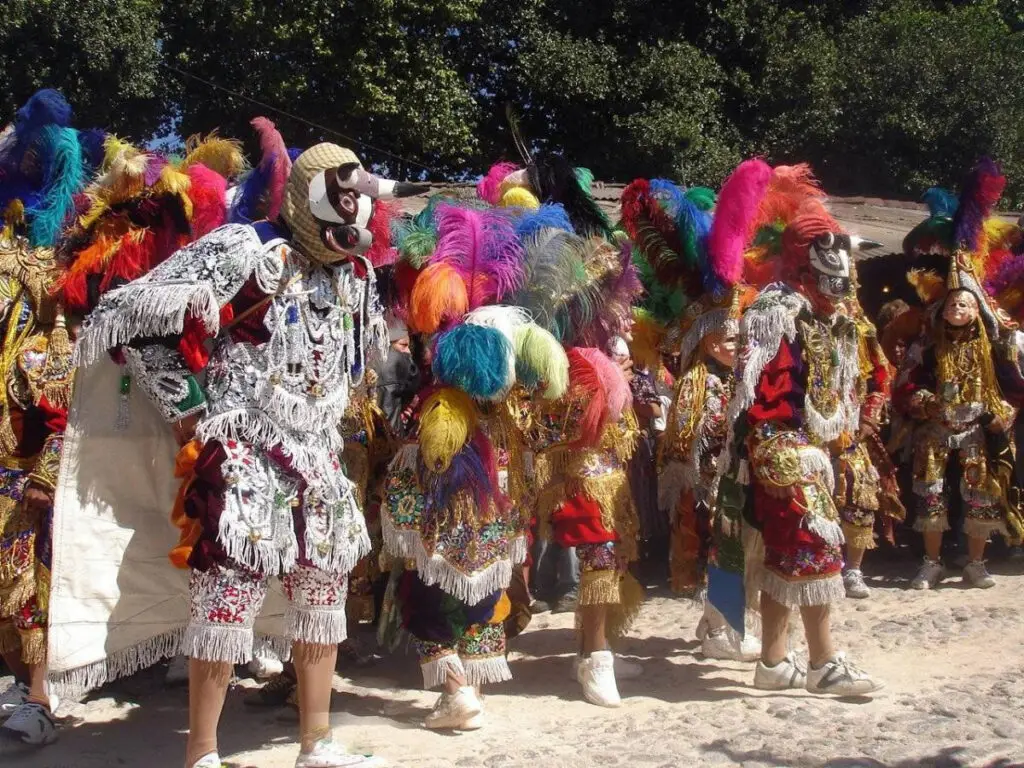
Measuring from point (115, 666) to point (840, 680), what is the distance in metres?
2.70

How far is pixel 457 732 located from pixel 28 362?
2080 mm

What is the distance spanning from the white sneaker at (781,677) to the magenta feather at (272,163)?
2.69m

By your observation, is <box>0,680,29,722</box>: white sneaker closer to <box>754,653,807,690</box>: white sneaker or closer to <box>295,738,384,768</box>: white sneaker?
<box>295,738,384,768</box>: white sneaker

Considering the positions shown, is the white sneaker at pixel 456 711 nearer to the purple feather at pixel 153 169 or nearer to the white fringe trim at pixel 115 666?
the white fringe trim at pixel 115 666

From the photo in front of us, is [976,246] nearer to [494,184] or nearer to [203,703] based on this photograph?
[494,184]

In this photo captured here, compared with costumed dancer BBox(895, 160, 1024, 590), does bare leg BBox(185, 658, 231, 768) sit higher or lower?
lower

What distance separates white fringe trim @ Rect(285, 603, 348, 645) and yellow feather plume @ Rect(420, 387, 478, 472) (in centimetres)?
68

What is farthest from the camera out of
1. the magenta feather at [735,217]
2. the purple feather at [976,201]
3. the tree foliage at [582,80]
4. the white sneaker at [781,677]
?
the tree foliage at [582,80]

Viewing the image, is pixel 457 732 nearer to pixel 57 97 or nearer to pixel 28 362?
pixel 28 362

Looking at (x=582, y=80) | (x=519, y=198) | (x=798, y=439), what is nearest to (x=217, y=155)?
(x=519, y=198)

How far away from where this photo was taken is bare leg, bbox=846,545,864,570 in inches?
248

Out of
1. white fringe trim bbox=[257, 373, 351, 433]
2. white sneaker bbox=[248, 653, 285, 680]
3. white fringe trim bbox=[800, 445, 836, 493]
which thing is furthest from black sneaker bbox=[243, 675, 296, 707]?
white fringe trim bbox=[800, 445, 836, 493]

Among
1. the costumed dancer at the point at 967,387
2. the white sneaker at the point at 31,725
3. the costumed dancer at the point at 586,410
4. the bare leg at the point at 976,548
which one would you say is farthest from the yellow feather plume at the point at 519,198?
the bare leg at the point at 976,548

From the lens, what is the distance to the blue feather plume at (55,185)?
4168 millimetres
